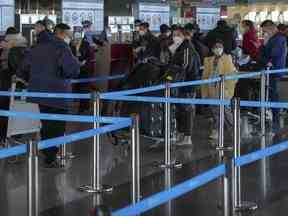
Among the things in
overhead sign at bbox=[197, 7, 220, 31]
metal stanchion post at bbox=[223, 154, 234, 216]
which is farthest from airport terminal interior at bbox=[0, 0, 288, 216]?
overhead sign at bbox=[197, 7, 220, 31]

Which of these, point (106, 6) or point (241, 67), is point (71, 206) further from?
point (106, 6)

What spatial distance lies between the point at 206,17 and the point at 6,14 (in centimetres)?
651

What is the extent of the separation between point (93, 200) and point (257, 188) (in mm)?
1545

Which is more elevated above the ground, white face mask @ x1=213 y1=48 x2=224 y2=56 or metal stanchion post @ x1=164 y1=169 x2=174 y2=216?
white face mask @ x1=213 y1=48 x2=224 y2=56

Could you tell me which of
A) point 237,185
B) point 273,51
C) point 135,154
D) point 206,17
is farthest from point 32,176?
point 206,17

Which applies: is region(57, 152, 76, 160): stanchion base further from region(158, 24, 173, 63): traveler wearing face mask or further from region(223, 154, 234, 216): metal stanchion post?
region(223, 154, 234, 216): metal stanchion post

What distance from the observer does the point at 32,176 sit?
3982mm

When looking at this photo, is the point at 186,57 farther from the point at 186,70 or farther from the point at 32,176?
the point at 32,176

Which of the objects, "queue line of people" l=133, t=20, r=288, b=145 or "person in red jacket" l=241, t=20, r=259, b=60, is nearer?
"queue line of people" l=133, t=20, r=288, b=145

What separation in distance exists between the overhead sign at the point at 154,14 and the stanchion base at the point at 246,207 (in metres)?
9.01

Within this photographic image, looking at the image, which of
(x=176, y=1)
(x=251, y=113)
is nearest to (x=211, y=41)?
(x=251, y=113)

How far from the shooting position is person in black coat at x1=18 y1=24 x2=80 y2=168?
267 inches

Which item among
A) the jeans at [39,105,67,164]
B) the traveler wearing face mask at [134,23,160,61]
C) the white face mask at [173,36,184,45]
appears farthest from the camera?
the traveler wearing face mask at [134,23,160,61]

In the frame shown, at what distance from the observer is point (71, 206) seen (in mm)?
5391
